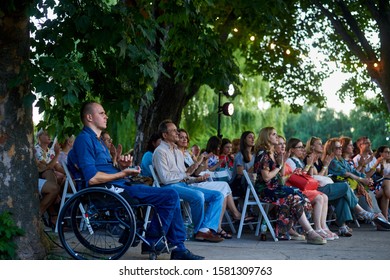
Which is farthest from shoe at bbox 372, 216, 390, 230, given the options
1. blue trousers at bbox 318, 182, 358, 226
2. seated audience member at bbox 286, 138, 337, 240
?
seated audience member at bbox 286, 138, 337, 240

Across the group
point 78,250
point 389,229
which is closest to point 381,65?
point 389,229

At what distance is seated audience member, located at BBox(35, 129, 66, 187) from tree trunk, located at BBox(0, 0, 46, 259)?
274 centimetres

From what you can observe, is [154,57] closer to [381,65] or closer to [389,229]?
[389,229]

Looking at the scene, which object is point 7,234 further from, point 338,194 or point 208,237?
point 338,194

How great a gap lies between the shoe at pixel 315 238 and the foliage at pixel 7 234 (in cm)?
422

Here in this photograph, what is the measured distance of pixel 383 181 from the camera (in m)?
14.6

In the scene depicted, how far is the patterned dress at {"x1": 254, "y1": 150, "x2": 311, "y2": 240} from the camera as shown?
431 inches

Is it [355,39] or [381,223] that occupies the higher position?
[355,39]

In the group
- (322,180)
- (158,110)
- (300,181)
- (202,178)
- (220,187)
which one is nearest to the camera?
(202,178)

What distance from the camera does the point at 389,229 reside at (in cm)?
1324

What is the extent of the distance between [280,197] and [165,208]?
11.2 ft

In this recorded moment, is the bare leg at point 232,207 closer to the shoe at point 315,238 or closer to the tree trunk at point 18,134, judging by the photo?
the shoe at point 315,238

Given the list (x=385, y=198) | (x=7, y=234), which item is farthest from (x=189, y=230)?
(x=385, y=198)

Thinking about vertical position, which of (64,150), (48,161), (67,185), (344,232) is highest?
(64,150)
